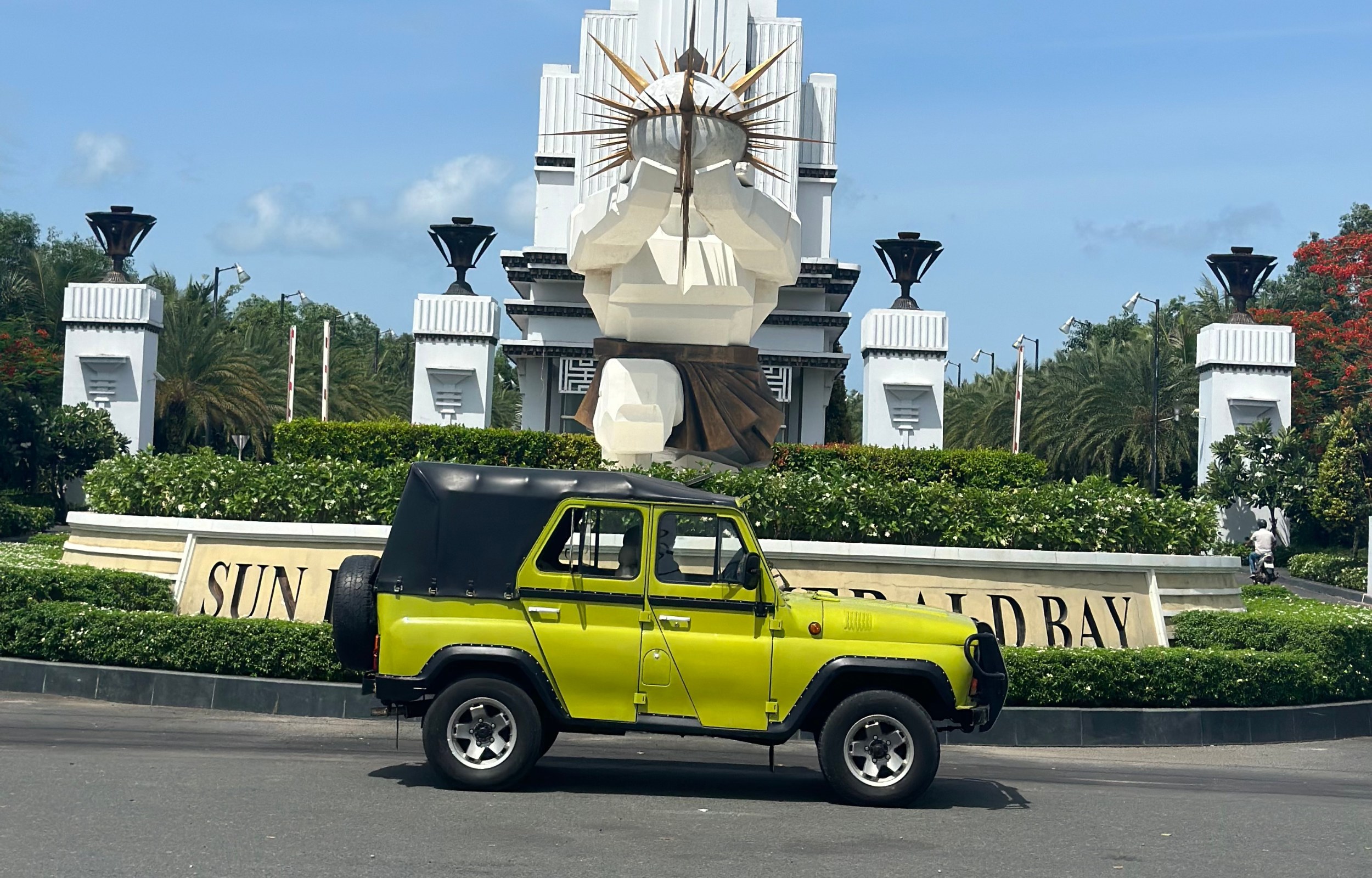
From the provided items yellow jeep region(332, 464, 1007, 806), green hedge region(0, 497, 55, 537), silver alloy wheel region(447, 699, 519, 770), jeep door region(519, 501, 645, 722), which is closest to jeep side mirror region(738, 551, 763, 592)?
yellow jeep region(332, 464, 1007, 806)

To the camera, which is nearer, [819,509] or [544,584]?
[544,584]

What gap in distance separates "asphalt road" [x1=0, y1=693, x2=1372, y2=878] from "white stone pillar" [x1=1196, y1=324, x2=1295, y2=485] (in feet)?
94.8

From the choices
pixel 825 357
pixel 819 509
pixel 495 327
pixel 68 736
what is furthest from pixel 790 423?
pixel 68 736

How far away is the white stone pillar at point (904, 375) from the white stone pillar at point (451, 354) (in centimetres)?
1050

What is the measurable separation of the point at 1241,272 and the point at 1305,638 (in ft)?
88.3

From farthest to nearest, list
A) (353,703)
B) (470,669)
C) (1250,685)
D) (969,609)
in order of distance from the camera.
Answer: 1. (969,609)
2. (1250,685)
3. (353,703)
4. (470,669)

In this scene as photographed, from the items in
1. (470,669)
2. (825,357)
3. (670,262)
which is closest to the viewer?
(470,669)

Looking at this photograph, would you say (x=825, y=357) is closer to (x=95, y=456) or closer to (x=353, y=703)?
(x=95, y=456)

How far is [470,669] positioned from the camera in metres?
9.40

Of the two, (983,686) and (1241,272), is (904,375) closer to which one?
(1241,272)

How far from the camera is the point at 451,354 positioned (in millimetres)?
39312

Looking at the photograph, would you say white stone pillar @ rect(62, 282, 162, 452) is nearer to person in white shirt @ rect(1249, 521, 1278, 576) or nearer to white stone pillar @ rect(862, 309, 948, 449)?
white stone pillar @ rect(862, 309, 948, 449)

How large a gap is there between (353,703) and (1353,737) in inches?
383

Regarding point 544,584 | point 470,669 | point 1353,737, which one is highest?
point 544,584
